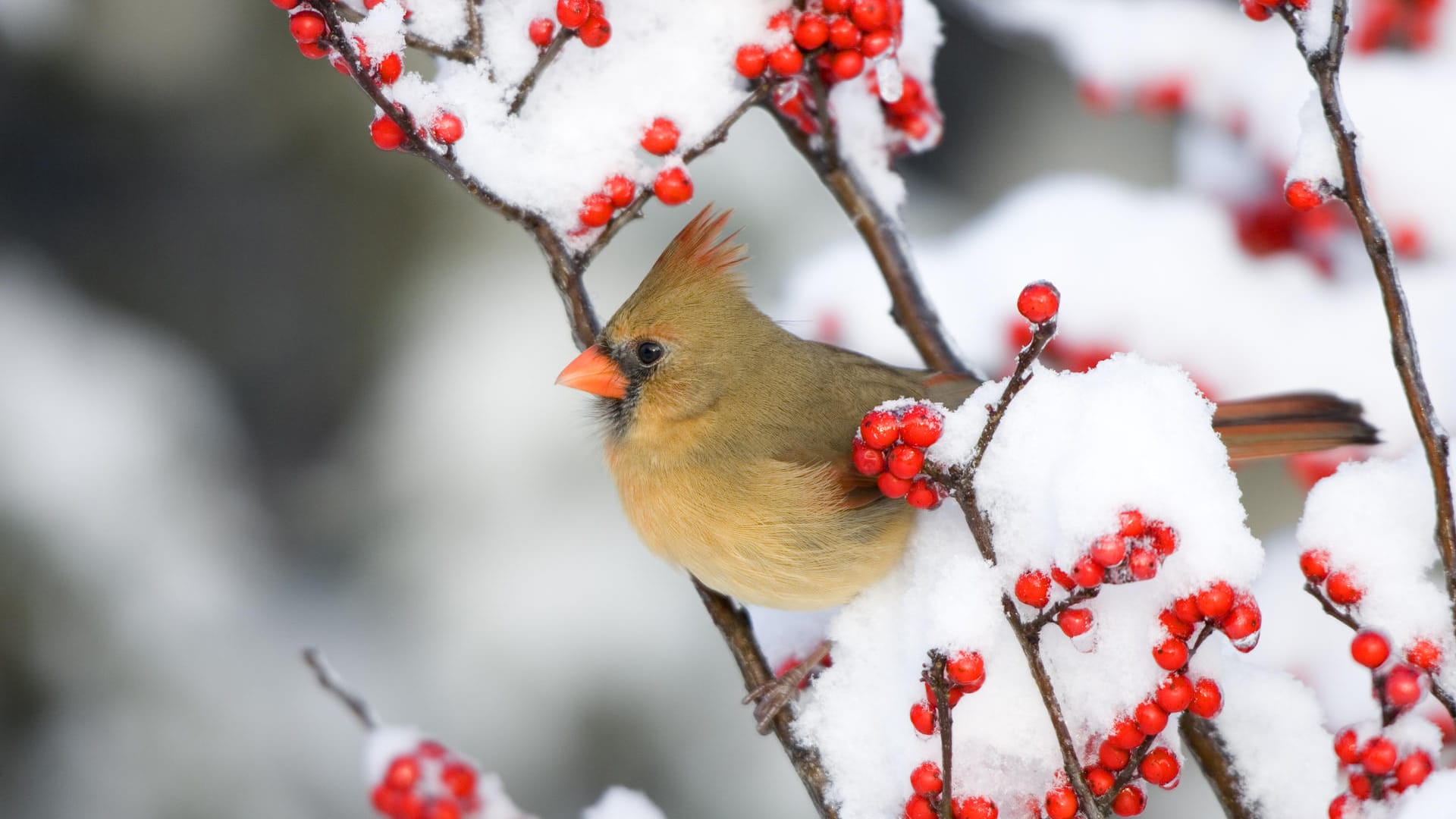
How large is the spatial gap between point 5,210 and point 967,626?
361cm

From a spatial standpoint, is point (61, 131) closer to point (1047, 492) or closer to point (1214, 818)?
point (1047, 492)

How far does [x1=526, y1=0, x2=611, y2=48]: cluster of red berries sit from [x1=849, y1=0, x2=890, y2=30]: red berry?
300 mm

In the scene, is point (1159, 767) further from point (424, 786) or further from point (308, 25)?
point (308, 25)

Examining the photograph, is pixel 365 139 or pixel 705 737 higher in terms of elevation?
pixel 365 139

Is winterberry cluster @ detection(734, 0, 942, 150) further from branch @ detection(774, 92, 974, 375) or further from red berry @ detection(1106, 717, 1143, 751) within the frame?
red berry @ detection(1106, 717, 1143, 751)

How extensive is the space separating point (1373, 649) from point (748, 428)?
1.05m

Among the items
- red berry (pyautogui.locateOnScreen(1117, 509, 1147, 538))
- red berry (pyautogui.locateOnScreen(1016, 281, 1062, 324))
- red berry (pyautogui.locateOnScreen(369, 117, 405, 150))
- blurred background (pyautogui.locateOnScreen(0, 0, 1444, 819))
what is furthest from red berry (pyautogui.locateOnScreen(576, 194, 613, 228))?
blurred background (pyautogui.locateOnScreen(0, 0, 1444, 819))

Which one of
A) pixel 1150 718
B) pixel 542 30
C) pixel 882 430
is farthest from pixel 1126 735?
pixel 542 30

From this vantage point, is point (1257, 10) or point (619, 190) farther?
point (619, 190)

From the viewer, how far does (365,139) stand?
3891 mm

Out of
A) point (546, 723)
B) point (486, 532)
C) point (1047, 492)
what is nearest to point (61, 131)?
point (486, 532)

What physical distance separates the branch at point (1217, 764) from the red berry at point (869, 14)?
90 centimetres

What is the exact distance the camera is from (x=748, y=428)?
197 centimetres

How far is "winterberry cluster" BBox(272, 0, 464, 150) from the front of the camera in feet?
4.09
